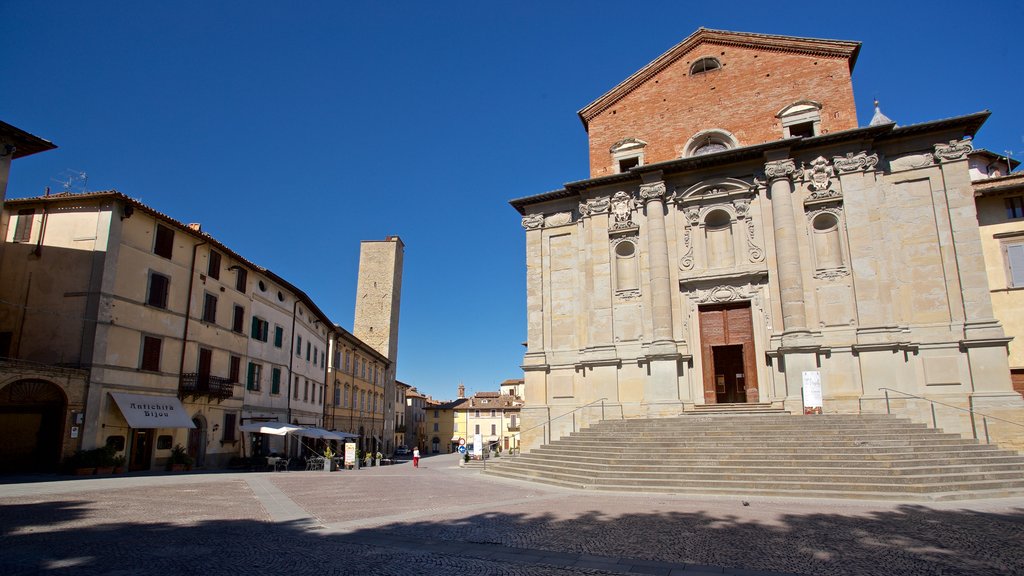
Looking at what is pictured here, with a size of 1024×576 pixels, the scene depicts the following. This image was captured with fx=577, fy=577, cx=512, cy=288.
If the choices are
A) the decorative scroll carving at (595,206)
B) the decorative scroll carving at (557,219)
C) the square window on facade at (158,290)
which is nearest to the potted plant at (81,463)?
the square window on facade at (158,290)

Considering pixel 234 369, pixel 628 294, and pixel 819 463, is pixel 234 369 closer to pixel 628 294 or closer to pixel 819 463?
pixel 628 294

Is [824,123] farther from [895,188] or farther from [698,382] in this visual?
[698,382]

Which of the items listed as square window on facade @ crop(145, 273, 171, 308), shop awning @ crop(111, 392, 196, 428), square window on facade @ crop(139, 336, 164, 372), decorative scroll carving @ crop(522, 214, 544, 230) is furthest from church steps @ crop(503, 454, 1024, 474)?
square window on facade @ crop(145, 273, 171, 308)

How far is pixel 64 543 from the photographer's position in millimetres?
7516

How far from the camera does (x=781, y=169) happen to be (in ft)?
70.8

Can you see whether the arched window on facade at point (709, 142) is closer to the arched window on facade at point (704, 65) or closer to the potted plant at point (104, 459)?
the arched window on facade at point (704, 65)

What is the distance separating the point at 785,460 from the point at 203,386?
21525 mm

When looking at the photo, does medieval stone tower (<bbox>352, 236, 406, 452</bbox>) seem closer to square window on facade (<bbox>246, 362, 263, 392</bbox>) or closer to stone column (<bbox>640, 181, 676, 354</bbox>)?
square window on facade (<bbox>246, 362, 263, 392</bbox>)

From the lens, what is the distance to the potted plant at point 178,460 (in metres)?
22.2

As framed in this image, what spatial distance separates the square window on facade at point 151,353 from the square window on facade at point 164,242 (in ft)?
10.9

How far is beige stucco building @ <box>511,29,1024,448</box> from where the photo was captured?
19.0 m

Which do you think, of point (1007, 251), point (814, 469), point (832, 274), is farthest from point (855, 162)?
point (814, 469)

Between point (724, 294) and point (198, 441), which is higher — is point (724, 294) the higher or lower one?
the higher one

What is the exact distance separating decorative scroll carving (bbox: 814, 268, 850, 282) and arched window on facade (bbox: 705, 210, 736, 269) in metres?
3.08
